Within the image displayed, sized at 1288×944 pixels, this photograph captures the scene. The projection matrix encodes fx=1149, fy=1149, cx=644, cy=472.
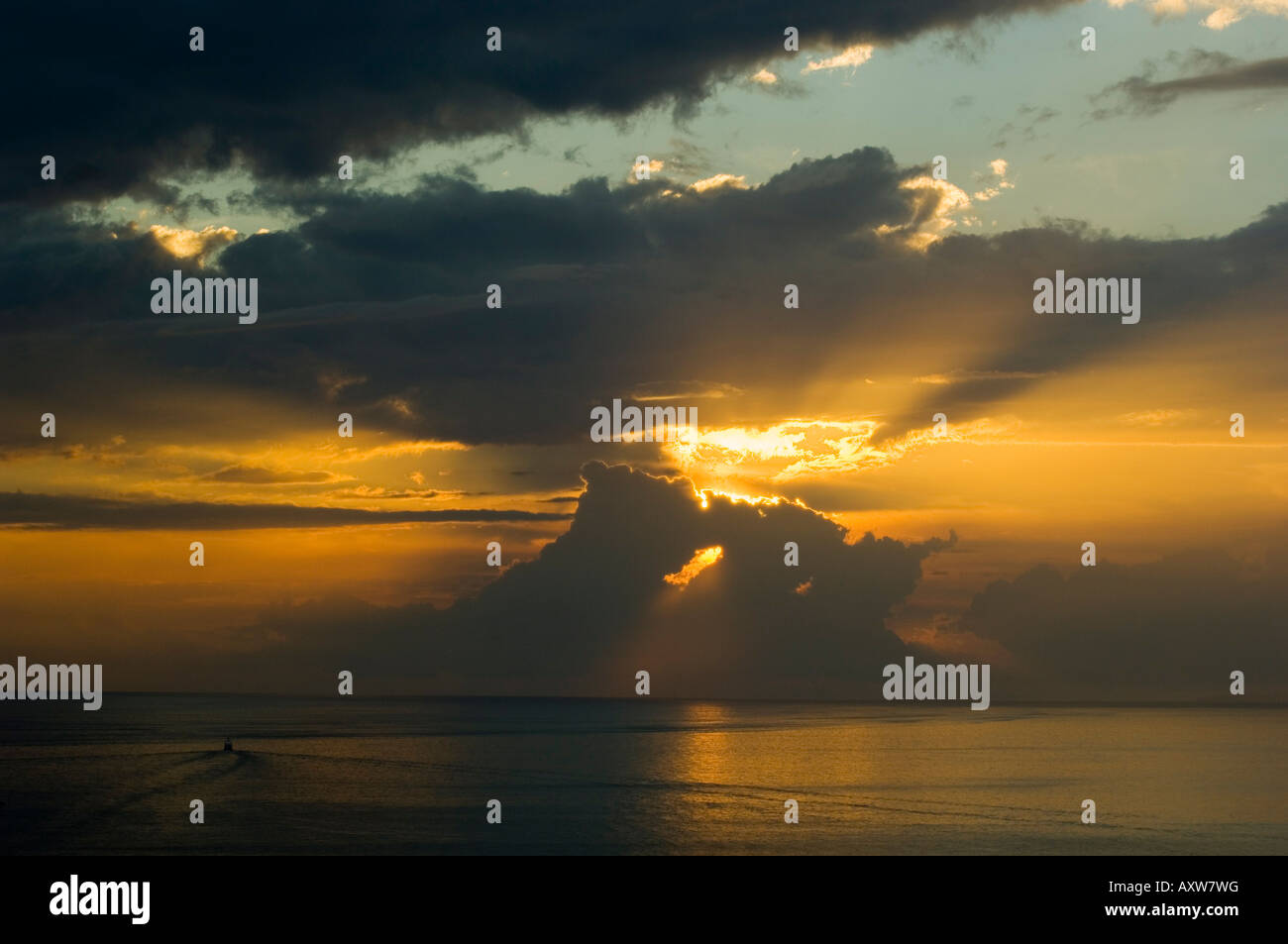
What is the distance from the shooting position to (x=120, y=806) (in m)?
121

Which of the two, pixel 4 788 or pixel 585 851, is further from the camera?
pixel 4 788

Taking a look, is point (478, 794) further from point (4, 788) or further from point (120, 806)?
point (4, 788)
